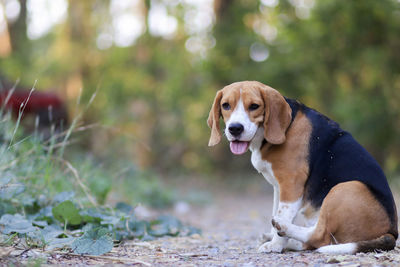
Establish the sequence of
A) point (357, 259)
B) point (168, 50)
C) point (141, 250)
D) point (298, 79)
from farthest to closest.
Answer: point (168, 50) < point (298, 79) < point (141, 250) < point (357, 259)

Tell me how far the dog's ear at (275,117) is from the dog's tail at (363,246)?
91cm

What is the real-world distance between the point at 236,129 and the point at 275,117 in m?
0.37

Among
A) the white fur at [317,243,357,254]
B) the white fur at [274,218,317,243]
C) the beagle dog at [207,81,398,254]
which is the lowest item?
the white fur at [317,243,357,254]

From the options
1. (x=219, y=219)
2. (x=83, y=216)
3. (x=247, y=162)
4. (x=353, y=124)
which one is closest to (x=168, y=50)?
(x=247, y=162)

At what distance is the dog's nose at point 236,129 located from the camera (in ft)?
12.3

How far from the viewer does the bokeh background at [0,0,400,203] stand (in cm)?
1060

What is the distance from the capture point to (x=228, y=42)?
12.0 meters

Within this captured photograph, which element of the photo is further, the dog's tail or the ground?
the dog's tail

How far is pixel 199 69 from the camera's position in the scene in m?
12.8

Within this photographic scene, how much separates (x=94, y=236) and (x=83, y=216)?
85cm

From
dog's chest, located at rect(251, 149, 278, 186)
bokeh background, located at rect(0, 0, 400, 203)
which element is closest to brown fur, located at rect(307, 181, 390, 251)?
dog's chest, located at rect(251, 149, 278, 186)

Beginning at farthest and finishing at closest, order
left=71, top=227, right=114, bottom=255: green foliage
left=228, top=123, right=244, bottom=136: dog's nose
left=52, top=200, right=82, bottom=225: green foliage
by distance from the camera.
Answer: left=52, top=200, right=82, bottom=225: green foliage, left=228, top=123, right=244, bottom=136: dog's nose, left=71, top=227, right=114, bottom=255: green foliage

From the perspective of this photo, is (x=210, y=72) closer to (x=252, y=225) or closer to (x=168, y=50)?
(x=168, y=50)

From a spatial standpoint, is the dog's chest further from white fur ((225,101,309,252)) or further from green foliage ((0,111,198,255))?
green foliage ((0,111,198,255))
